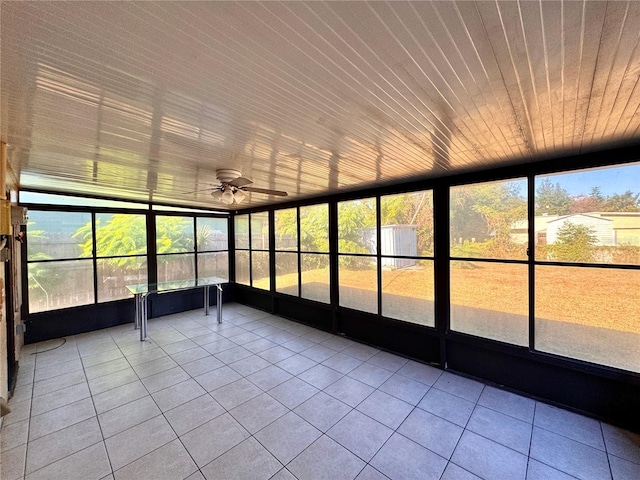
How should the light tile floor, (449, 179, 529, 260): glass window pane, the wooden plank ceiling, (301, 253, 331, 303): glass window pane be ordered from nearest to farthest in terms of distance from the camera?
1. the wooden plank ceiling
2. the light tile floor
3. (449, 179, 529, 260): glass window pane
4. (301, 253, 331, 303): glass window pane

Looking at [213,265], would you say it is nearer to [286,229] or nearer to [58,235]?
[286,229]

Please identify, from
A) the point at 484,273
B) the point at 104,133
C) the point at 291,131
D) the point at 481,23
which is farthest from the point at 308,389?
the point at 481,23

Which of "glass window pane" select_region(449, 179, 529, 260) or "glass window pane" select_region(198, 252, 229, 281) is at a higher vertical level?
"glass window pane" select_region(449, 179, 529, 260)

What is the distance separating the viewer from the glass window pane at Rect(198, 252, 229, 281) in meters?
6.62

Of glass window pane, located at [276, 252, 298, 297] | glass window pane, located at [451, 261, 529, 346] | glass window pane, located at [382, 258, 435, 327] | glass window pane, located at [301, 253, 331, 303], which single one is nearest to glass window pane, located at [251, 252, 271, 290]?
glass window pane, located at [276, 252, 298, 297]

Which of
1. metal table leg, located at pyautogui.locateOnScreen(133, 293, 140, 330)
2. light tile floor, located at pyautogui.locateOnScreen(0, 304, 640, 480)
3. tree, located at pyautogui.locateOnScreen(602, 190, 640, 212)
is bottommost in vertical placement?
light tile floor, located at pyautogui.locateOnScreen(0, 304, 640, 480)

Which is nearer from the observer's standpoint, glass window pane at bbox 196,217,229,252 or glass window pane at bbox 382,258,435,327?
glass window pane at bbox 382,258,435,327

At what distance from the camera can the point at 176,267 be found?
6.16 meters

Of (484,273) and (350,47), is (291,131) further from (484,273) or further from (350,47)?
(484,273)

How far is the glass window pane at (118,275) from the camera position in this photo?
16.7 feet

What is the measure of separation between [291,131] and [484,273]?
9.40ft

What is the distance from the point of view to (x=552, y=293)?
2.82 metres

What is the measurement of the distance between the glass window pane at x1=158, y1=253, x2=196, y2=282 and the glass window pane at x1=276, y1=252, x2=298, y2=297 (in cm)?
215

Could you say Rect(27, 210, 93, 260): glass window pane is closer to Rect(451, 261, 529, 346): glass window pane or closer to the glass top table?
the glass top table
